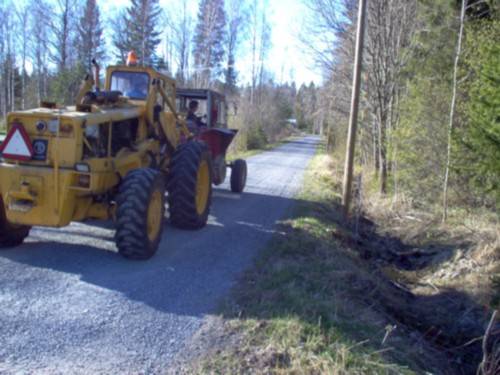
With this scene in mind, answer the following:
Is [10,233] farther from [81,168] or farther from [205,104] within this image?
[205,104]

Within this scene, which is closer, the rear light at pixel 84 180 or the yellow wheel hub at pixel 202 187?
the rear light at pixel 84 180

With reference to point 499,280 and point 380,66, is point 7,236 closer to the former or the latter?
point 499,280

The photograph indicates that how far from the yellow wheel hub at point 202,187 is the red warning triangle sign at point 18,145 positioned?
3205 mm

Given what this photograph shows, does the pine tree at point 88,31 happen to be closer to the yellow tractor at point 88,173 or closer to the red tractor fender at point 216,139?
the red tractor fender at point 216,139

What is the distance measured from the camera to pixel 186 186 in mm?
7801

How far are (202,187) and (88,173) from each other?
2.96 meters

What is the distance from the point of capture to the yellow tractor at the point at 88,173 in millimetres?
5852

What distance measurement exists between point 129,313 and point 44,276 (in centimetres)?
144

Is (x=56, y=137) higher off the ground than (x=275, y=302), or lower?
higher

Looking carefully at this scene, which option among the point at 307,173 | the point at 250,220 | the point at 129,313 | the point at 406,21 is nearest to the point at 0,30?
the point at 307,173

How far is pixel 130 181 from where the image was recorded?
619cm

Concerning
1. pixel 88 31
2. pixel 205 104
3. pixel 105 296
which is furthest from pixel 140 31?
pixel 105 296

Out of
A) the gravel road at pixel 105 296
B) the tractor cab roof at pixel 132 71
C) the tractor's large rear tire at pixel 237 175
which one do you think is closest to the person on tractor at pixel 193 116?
the tractor's large rear tire at pixel 237 175

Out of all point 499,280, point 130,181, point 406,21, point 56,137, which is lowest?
point 499,280
